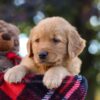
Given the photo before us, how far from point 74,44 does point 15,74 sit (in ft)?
1.96

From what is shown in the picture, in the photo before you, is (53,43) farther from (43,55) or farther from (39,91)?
(39,91)

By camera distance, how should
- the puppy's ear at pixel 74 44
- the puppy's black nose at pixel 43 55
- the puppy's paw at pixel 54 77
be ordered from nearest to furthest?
the puppy's paw at pixel 54 77, the puppy's black nose at pixel 43 55, the puppy's ear at pixel 74 44

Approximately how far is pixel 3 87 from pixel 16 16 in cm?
625

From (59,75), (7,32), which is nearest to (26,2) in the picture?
(7,32)

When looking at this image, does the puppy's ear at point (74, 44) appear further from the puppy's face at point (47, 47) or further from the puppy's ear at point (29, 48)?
the puppy's ear at point (29, 48)

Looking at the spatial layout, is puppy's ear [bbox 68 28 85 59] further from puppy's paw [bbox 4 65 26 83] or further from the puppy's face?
puppy's paw [bbox 4 65 26 83]

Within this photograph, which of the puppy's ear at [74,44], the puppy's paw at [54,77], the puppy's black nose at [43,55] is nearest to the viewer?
the puppy's paw at [54,77]

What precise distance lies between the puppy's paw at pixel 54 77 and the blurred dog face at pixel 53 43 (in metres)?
0.11

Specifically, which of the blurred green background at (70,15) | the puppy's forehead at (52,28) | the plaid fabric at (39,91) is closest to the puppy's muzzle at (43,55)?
the puppy's forehead at (52,28)

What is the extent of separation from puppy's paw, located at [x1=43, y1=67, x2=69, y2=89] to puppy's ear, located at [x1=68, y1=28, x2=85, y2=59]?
18 cm

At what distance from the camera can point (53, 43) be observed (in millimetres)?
4492

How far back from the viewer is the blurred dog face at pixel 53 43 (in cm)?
443

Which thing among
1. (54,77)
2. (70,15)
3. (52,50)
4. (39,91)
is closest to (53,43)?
(52,50)

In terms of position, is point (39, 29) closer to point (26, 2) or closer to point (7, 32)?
point (7, 32)
